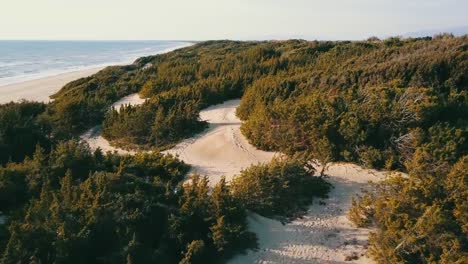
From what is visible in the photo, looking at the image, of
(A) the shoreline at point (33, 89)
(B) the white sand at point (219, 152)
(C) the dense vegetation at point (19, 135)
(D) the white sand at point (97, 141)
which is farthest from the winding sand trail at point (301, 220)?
(A) the shoreline at point (33, 89)

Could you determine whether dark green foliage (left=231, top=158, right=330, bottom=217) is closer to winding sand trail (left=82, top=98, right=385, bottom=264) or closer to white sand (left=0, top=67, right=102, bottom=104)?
winding sand trail (left=82, top=98, right=385, bottom=264)

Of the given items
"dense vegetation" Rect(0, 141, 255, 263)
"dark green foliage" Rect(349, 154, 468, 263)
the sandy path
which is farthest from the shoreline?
"dark green foliage" Rect(349, 154, 468, 263)

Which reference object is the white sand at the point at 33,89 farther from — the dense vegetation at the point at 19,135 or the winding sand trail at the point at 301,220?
the winding sand trail at the point at 301,220

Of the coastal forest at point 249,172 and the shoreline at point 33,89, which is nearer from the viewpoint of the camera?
the coastal forest at point 249,172

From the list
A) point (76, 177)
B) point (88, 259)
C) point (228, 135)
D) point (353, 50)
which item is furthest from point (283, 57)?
point (88, 259)

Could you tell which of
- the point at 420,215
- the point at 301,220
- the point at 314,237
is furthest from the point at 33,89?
the point at 420,215

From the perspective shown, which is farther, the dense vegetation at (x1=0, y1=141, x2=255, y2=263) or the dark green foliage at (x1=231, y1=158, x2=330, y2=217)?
the dark green foliage at (x1=231, y1=158, x2=330, y2=217)

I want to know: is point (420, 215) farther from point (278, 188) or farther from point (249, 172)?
point (249, 172)
